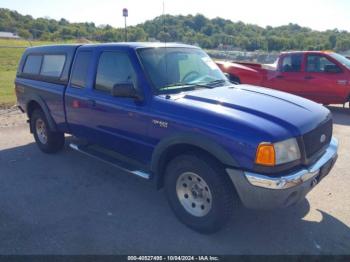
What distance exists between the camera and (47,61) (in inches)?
216

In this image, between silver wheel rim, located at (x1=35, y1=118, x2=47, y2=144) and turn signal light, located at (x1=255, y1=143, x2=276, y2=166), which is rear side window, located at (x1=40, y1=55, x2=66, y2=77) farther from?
turn signal light, located at (x1=255, y1=143, x2=276, y2=166)

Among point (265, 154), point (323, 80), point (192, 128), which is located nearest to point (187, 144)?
point (192, 128)

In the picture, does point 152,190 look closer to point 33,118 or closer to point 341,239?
point 341,239

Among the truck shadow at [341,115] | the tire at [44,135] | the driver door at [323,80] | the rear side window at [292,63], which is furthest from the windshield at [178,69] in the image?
the rear side window at [292,63]

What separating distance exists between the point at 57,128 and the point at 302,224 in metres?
3.91

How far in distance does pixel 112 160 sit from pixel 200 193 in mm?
1409

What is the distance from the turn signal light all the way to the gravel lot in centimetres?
93

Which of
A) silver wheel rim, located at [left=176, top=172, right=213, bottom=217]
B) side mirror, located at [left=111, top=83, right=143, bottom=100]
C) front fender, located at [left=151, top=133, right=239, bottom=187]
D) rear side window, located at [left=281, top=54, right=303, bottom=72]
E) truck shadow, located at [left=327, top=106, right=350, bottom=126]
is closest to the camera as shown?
front fender, located at [left=151, top=133, right=239, bottom=187]

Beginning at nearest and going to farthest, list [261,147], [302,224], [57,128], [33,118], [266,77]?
[261,147], [302,224], [57,128], [33,118], [266,77]

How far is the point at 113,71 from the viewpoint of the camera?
13.8ft

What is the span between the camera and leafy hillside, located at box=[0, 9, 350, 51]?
542cm

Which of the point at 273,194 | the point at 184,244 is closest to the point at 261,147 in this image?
the point at 273,194

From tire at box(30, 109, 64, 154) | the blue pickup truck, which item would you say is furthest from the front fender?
tire at box(30, 109, 64, 154)

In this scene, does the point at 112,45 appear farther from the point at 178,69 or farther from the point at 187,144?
the point at 187,144
